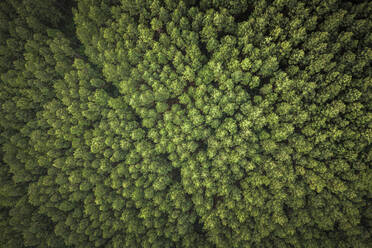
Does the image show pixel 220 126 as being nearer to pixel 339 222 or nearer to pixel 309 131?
pixel 309 131

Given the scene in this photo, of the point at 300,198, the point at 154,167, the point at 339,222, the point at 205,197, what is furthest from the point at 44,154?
the point at 339,222

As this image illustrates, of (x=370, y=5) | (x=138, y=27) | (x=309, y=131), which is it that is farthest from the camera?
(x=138, y=27)

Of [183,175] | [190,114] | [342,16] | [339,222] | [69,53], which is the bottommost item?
[339,222]

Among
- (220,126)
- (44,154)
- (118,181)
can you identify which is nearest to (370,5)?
(220,126)

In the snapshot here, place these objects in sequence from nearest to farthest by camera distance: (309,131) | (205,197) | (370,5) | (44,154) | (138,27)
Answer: (370,5)
(309,131)
(138,27)
(205,197)
(44,154)

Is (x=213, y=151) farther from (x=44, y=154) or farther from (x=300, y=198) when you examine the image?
(x=44, y=154)

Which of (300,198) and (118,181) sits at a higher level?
(118,181)

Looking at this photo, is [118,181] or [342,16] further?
[118,181]
